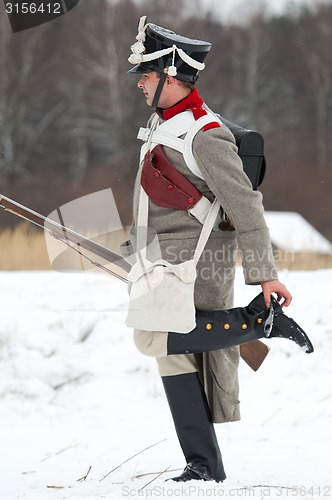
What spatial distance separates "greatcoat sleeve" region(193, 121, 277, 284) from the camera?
2.88m

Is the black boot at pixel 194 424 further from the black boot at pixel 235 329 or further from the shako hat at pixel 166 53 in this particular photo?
the shako hat at pixel 166 53

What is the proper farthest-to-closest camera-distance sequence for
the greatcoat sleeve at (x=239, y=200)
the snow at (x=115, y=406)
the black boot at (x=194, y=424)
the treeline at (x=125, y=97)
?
1. the treeline at (x=125, y=97)
2. the snow at (x=115, y=406)
3. the black boot at (x=194, y=424)
4. the greatcoat sleeve at (x=239, y=200)

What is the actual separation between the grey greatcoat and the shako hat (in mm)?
236

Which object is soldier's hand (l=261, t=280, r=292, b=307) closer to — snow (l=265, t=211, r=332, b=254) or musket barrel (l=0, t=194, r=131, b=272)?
musket barrel (l=0, t=194, r=131, b=272)

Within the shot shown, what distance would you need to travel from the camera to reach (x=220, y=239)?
10.00ft

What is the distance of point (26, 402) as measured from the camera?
471cm

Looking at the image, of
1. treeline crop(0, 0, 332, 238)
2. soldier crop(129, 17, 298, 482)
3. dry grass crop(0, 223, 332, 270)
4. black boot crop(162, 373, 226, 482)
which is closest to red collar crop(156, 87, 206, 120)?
soldier crop(129, 17, 298, 482)

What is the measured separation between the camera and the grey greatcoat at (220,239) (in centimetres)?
289

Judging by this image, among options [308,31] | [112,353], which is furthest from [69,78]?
[112,353]

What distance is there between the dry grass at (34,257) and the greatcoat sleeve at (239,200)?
408 cm
